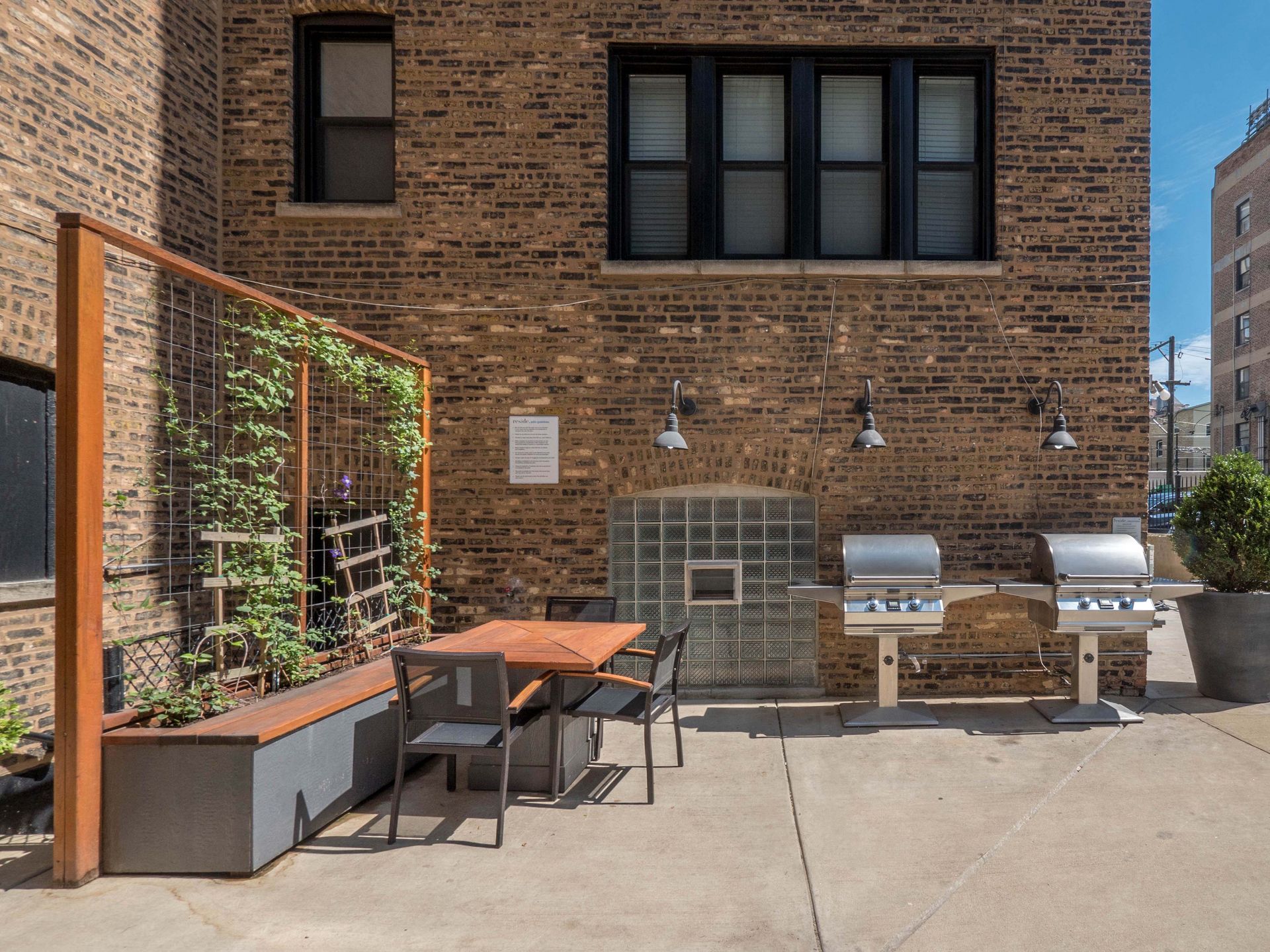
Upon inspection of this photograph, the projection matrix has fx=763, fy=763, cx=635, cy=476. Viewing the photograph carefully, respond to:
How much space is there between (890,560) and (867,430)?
106cm

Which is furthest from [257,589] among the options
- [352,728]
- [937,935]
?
[937,935]

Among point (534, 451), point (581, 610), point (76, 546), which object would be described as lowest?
point (581, 610)

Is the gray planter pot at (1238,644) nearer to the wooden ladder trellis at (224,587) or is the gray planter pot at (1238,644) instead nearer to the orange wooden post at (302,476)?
the orange wooden post at (302,476)

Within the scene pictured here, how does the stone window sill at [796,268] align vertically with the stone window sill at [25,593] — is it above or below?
above

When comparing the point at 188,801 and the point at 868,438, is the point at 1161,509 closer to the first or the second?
the point at 868,438

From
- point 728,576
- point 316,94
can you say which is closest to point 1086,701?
point 728,576

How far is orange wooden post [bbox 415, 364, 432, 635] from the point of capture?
6289 millimetres

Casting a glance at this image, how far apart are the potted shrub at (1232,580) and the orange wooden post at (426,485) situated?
6529 mm

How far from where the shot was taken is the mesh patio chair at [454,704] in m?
3.94

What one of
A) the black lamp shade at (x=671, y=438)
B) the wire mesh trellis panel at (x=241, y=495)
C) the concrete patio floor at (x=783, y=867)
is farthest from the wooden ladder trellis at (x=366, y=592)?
the black lamp shade at (x=671, y=438)

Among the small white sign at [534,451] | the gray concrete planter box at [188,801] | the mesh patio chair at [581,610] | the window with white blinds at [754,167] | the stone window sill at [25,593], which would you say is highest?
the window with white blinds at [754,167]

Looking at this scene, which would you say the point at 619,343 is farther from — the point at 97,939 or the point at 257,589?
the point at 97,939

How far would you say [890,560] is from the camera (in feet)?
19.5

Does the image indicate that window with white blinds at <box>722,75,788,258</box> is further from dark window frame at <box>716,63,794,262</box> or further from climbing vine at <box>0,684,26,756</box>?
climbing vine at <box>0,684,26,756</box>
